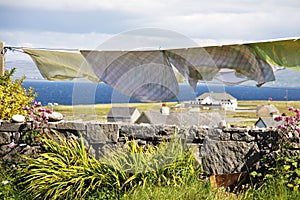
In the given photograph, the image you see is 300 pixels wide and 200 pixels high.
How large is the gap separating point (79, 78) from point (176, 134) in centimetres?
162

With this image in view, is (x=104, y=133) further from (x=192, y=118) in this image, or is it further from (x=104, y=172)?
(x=192, y=118)

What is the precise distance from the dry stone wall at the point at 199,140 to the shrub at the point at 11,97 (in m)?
0.61

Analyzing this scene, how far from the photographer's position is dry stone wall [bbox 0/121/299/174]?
14.8 feet

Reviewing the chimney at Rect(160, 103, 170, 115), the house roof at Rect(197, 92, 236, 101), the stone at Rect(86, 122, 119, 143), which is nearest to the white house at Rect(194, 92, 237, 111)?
the house roof at Rect(197, 92, 236, 101)

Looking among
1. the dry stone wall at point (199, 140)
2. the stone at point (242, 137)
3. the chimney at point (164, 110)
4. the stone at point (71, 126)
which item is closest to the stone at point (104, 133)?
the dry stone wall at point (199, 140)

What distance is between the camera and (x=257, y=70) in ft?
15.8

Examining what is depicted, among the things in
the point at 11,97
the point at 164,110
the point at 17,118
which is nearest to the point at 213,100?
the point at 164,110

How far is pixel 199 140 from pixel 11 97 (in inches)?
98.2

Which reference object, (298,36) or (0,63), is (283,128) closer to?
(298,36)

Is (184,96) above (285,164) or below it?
above

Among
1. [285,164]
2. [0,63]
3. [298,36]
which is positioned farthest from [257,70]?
[0,63]

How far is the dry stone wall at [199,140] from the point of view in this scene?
4.52m

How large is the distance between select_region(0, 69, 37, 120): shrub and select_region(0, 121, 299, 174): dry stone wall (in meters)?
0.61

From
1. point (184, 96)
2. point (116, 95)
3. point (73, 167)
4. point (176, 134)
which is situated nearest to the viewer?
point (73, 167)
